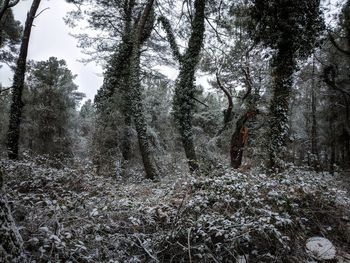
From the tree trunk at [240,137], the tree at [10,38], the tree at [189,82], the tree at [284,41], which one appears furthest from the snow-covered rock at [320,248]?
the tree at [10,38]

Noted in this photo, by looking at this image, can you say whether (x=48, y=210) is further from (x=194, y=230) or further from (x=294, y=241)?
(x=294, y=241)

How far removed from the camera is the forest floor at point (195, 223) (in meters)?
3.17

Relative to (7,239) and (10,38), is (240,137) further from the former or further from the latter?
(10,38)

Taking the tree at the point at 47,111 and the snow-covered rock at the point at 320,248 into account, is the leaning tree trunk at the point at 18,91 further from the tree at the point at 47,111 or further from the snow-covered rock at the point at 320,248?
the snow-covered rock at the point at 320,248

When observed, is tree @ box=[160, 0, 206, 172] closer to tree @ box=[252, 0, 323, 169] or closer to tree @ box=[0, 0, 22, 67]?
tree @ box=[252, 0, 323, 169]

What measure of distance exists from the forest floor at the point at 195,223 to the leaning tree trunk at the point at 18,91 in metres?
6.10

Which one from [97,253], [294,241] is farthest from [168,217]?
[294,241]

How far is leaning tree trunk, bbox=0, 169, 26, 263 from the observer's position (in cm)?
208

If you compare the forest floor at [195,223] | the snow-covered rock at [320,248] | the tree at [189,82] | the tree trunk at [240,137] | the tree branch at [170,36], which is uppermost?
the tree branch at [170,36]

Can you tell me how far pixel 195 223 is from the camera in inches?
145

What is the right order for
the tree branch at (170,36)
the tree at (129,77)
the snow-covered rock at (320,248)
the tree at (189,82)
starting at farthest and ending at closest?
the tree branch at (170,36) < the tree at (129,77) < the tree at (189,82) < the snow-covered rock at (320,248)

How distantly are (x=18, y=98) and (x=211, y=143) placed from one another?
340 inches

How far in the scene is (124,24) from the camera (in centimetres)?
1450

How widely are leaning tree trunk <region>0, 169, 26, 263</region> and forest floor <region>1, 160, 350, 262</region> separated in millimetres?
388
